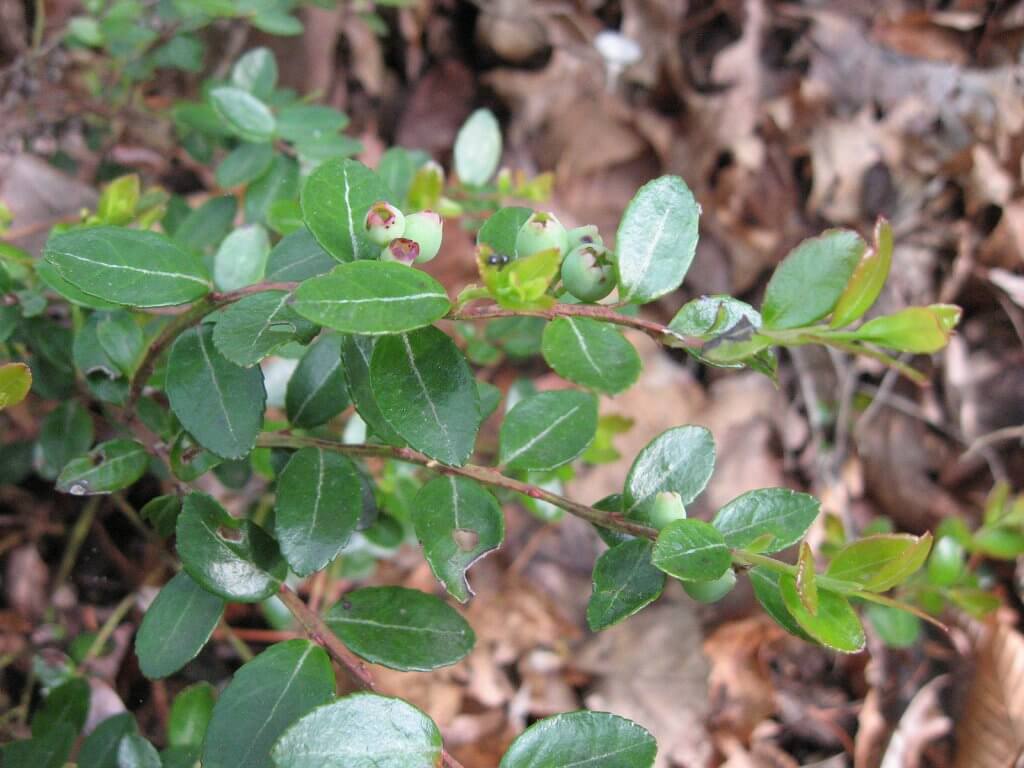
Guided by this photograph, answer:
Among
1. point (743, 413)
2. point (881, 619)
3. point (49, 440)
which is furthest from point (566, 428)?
point (743, 413)

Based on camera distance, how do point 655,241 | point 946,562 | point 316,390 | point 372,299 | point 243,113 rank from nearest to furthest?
point 372,299, point 655,241, point 316,390, point 243,113, point 946,562

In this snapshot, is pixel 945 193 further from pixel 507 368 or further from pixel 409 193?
pixel 409 193

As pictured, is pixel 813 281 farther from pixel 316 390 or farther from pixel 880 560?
pixel 316 390

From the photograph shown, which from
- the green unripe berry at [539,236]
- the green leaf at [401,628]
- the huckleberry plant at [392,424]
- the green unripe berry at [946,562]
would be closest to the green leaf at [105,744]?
the huckleberry plant at [392,424]

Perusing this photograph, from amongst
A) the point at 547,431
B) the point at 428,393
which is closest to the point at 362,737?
the point at 428,393

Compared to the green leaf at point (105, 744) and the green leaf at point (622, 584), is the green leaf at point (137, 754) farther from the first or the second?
the green leaf at point (622, 584)

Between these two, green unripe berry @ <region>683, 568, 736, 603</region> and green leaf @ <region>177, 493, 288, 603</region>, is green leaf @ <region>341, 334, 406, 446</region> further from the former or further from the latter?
green unripe berry @ <region>683, 568, 736, 603</region>
